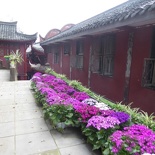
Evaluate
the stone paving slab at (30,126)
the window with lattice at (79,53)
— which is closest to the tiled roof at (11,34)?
the window with lattice at (79,53)

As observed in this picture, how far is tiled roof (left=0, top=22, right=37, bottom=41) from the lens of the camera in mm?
15641

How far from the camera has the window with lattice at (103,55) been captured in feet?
18.1

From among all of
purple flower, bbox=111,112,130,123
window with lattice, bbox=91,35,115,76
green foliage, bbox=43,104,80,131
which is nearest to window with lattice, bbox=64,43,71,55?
window with lattice, bbox=91,35,115,76

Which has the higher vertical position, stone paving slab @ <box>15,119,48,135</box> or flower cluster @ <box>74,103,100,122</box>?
flower cluster @ <box>74,103,100,122</box>

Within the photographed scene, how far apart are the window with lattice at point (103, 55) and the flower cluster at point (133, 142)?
3655 mm

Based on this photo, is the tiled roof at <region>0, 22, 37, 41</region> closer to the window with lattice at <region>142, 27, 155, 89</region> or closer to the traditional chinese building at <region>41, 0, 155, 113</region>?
the traditional chinese building at <region>41, 0, 155, 113</region>

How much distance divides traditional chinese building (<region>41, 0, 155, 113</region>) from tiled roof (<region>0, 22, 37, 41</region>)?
399 inches

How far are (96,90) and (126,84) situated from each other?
1835mm

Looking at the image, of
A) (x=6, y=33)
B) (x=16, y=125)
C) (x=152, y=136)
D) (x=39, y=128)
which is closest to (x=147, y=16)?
(x=152, y=136)

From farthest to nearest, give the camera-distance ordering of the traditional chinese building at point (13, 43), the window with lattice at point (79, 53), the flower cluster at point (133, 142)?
the traditional chinese building at point (13, 43), the window with lattice at point (79, 53), the flower cluster at point (133, 142)

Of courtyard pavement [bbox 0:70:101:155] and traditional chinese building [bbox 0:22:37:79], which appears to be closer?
courtyard pavement [bbox 0:70:101:155]

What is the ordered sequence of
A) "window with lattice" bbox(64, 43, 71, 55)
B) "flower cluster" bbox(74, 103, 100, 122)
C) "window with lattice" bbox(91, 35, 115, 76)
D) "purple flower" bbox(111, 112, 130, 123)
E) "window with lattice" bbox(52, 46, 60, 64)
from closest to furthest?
1. "purple flower" bbox(111, 112, 130, 123)
2. "flower cluster" bbox(74, 103, 100, 122)
3. "window with lattice" bbox(91, 35, 115, 76)
4. "window with lattice" bbox(64, 43, 71, 55)
5. "window with lattice" bbox(52, 46, 60, 64)

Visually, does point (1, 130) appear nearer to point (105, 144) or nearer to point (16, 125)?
point (16, 125)

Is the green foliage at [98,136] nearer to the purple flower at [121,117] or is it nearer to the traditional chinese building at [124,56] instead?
the purple flower at [121,117]
